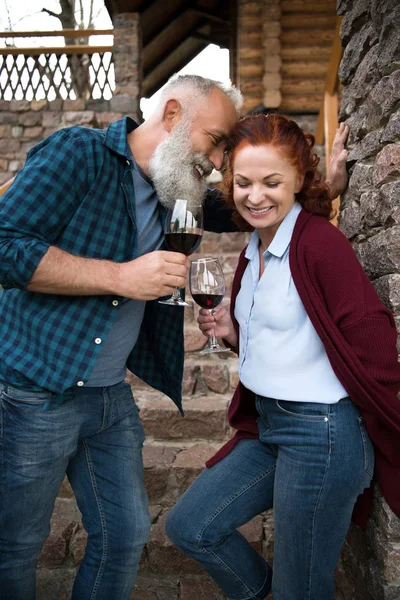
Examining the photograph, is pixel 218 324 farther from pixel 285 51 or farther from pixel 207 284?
pixel 285 51

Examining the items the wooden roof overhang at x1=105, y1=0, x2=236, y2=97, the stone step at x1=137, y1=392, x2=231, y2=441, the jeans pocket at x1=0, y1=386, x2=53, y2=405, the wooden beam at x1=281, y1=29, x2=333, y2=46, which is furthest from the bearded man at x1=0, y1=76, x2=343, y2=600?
the wooden roof overhang at x1=105, y1=0, x2=236, y2=97

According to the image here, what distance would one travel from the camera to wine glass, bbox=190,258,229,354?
5.76 ft

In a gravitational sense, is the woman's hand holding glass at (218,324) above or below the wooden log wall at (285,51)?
below

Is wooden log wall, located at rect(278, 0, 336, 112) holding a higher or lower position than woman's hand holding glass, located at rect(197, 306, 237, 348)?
higher

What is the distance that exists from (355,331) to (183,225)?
1.82ft

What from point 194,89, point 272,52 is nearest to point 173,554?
point 194,89

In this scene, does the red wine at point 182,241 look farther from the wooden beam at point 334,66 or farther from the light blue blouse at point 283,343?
the wooden beam at point 334,66

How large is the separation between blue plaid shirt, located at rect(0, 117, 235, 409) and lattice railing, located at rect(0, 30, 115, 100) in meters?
6.97

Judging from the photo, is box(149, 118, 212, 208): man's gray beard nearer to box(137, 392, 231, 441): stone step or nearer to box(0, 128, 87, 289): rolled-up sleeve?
box(0, 128, 87, 289): rolled-up sleeve

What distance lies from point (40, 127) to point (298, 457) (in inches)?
299

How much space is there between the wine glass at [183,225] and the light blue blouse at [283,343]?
221mm

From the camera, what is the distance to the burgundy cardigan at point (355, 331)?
146 centimetres

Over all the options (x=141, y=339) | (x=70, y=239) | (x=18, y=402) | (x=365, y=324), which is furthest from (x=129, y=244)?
(x=365, y=324)

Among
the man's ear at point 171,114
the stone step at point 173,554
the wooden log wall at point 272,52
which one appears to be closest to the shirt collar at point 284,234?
the man's ear at point 171,114
